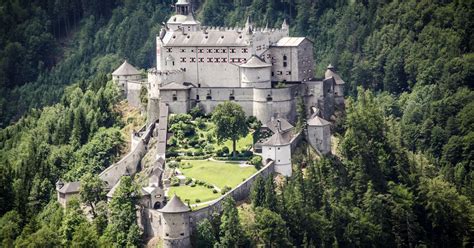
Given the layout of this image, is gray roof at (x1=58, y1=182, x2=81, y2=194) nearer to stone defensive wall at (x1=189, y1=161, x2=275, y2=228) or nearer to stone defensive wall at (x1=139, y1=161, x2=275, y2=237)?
stone defensive wall at (x1=139, y1=161, x2=275, y2=237)

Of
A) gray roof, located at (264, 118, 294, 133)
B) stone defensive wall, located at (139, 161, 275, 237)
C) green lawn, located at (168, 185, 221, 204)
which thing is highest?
gray roof, located at (264, 118, 294, 133)

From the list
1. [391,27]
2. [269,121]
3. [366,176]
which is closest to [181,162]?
[269,121]

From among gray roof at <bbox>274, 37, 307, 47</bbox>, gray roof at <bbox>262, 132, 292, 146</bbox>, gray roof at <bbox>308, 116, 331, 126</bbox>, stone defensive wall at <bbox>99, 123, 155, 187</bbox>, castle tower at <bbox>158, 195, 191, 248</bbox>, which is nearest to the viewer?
castle tower at <bbox>158, 195, 191, 248</bbox>

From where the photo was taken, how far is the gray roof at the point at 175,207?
116500 millimetres

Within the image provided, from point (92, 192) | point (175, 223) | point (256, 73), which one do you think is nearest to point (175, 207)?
point (175, 223)

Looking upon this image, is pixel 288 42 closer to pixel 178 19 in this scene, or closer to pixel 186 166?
pixel 178 19

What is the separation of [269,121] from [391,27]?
2396 inches

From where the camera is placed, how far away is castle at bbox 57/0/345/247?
434ft

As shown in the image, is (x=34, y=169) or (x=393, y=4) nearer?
(x=34, y=169)

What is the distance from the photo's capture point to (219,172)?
127938mm

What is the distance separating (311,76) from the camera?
145 meters

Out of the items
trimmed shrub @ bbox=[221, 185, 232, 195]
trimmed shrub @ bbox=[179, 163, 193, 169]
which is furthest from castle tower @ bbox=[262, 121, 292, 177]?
trimmed shrub @ bbox=[179, 163, 193, 169]

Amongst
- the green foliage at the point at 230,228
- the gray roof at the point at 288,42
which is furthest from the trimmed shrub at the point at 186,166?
the gray roof at the point at 288,42

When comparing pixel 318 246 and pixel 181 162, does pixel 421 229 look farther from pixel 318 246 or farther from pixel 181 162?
pixel 181 162
